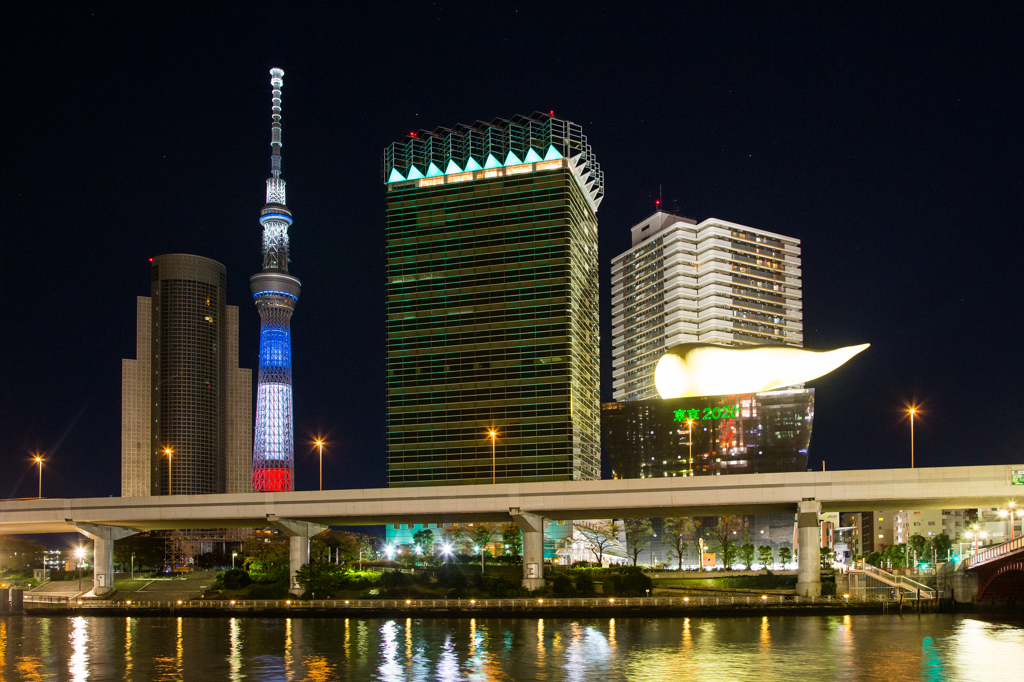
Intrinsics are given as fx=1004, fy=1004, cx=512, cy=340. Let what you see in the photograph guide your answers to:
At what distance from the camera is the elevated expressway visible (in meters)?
75.1

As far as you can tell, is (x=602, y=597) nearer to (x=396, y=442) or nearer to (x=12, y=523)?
(x=12, y=523)

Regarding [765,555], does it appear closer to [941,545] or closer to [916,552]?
[941,545]

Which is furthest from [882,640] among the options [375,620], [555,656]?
[375,620]

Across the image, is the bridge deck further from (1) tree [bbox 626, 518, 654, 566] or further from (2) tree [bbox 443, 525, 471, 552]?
(2) tree [bbox 443, 525, 471, 552]

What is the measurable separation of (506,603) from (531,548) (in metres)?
9.43

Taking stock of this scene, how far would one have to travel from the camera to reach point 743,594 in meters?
81.5

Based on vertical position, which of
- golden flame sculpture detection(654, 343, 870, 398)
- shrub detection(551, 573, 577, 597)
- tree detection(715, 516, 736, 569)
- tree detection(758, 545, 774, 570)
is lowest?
tree detection(758, 545, 774, 570)

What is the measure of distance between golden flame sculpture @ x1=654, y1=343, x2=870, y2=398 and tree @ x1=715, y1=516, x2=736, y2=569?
1907cm

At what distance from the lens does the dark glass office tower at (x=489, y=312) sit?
574 ft

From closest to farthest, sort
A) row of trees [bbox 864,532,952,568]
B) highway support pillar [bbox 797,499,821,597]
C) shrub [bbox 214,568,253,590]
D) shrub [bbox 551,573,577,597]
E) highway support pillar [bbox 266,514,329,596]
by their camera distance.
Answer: highway support pillar [bbox 797,499,821,597]
shrub [bbox 551,573,577,597]
highway support pillar [bbox 266,514,329,596]
shrub [bbox 214,568,253,590]
row of trees [bbox 864,532,952,568]

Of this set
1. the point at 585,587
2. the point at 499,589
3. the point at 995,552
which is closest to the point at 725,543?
the point at 585,587

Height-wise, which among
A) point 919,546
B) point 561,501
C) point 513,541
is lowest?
point 919,546

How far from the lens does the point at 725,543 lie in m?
120

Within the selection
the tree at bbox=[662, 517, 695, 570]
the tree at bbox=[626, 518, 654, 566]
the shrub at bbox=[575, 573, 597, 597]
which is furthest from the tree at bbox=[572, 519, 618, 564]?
the shrub at bbox=[575, 573, 597, 597]
